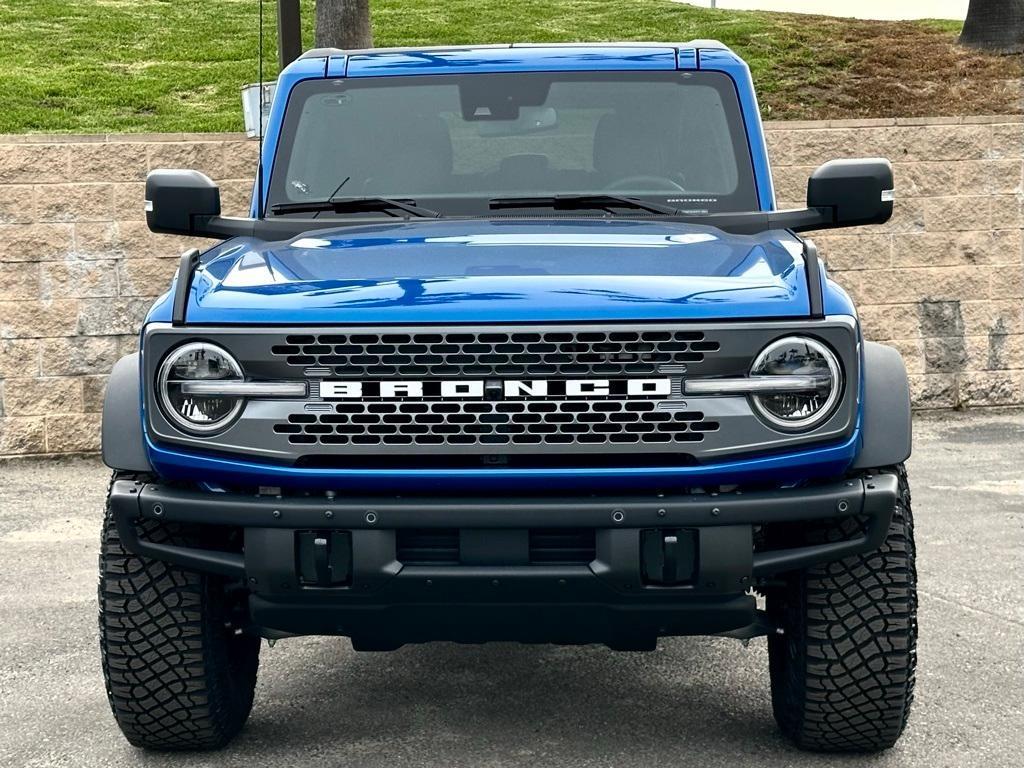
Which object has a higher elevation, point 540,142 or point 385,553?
point 540,142

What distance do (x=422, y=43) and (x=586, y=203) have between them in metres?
15.9

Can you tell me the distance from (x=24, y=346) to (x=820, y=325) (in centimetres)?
702

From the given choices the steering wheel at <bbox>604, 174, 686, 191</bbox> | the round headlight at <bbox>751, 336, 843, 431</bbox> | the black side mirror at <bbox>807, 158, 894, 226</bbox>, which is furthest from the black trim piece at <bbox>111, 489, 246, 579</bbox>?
the black side mirror at <bbox>807, 158, 894, 226</bbox>

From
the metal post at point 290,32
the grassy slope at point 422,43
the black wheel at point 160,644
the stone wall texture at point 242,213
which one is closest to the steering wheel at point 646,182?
the black wheel at point 160,644

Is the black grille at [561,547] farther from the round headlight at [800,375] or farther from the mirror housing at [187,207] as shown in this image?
the mirror housing at [187,207]

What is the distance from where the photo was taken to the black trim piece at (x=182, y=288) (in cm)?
382

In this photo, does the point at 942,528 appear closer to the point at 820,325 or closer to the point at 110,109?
the point at 820,325

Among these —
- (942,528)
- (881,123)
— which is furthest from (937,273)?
(942,528)

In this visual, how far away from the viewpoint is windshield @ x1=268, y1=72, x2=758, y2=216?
16.7ft

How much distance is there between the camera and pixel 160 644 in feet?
13.6

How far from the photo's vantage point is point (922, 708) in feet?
15.7

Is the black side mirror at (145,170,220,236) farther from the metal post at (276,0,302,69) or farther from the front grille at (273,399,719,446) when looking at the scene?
the metal post at (276,0,302,69)

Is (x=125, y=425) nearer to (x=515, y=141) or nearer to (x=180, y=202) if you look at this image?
(x=180, y=202)

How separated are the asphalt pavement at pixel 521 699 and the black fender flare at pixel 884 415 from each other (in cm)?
95
